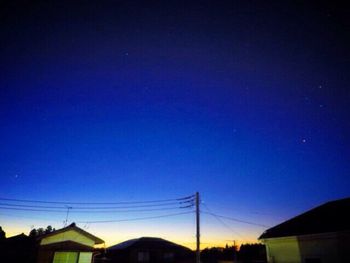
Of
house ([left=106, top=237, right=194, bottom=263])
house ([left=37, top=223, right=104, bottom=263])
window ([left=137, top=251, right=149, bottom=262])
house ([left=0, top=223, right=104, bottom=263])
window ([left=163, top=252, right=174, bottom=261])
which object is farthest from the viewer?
window ([left=163, top=252, right=174, bottom=261])

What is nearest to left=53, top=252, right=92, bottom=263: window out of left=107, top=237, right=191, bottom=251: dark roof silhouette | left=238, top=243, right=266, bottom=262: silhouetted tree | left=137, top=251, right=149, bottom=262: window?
left=137, top=251, right=149, bottom=262: window

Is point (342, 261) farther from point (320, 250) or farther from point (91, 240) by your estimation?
point (91, 240)

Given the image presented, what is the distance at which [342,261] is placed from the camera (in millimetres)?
11953

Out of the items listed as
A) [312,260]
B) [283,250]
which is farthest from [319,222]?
[283,250]

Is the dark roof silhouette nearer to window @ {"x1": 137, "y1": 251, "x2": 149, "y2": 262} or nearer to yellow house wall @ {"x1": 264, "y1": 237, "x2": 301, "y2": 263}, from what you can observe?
window @ {"x1": 137, "y1": 251, "x2": 149, "y2": 262}

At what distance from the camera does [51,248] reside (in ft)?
86.7

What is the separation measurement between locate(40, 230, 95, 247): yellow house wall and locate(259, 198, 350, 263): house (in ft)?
70.9

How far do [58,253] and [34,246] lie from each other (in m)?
2.43

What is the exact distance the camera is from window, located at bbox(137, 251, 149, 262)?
3909 cm

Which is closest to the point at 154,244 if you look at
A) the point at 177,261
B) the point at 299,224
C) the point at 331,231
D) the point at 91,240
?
the point at 177,261

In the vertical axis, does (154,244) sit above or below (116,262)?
above

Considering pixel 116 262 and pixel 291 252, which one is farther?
pixel 116 262

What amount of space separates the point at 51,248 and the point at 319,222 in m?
24.7

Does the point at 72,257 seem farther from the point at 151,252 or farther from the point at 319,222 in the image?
the point at 319,222
